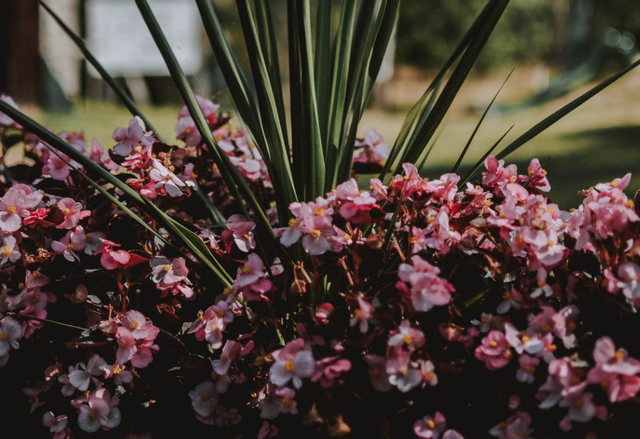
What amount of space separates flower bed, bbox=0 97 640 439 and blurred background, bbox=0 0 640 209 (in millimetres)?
672

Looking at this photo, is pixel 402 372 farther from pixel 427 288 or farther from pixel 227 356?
pixel 227 356

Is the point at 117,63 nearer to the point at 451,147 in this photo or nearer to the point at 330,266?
the point at 451,147

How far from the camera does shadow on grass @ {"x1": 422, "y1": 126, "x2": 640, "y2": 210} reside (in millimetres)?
4684

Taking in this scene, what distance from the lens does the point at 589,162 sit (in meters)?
5.58

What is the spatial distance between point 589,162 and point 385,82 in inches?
352

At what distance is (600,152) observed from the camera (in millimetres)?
5898

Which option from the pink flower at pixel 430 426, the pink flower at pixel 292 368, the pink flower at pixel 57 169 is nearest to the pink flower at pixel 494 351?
the pink flower at pixel 430 426

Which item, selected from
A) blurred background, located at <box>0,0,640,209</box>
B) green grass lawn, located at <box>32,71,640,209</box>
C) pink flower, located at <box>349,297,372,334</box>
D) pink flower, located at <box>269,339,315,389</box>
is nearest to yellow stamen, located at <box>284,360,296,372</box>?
pink flower, located at <box>269,339,315,389</box>

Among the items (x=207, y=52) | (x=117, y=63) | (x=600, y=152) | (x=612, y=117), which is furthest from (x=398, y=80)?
(x=600, y=152)

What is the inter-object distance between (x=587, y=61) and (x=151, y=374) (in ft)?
38.8

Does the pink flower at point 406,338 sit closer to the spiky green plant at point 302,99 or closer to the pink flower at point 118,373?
the spiky green plant at point 302,99

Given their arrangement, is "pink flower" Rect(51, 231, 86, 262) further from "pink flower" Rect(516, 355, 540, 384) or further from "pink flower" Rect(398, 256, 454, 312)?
"pink flower" Rect(516, 355, 540, 384)

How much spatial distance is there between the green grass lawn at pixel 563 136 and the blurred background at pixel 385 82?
2 cm

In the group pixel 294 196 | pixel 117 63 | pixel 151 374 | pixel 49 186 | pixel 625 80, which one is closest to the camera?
pixel 151 374
